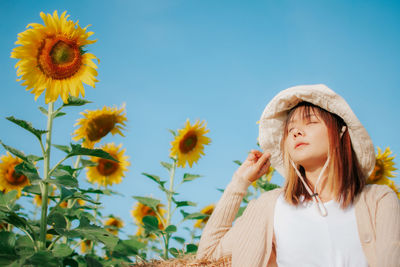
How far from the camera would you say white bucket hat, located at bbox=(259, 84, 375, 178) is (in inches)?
95.5

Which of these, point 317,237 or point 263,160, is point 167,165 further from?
point 317,237

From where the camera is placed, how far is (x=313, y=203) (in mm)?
2434

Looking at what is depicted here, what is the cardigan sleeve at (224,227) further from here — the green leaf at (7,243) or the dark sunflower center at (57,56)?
the dark sunflower center at (57,56)

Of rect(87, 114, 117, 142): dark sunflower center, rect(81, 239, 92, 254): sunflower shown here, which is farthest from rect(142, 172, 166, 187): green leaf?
rect(81, 239, 92, 254): sunflower

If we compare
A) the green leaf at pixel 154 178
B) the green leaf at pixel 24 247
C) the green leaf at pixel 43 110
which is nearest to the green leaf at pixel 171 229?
the green leaf at pixel 154 178

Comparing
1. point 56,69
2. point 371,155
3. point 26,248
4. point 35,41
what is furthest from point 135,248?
point 371,155

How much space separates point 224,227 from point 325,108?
1.08m

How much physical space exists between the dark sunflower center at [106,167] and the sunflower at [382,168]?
3.09m

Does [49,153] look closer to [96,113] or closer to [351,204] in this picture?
[96,113]

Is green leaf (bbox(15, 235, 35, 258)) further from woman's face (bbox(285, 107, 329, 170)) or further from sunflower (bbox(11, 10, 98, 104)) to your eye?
woman's face (bbox(285, 107, 329, 170))

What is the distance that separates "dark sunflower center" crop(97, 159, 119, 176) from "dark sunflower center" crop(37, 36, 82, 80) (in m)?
2.06

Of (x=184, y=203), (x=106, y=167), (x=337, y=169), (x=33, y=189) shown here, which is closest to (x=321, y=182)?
(x=337, y=169)

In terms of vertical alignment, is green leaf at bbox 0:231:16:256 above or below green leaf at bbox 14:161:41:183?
below

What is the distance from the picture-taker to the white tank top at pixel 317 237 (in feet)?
7.18
